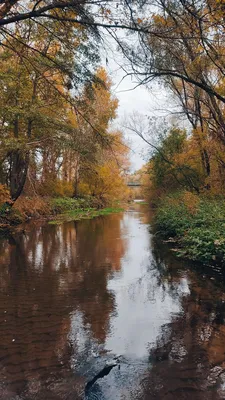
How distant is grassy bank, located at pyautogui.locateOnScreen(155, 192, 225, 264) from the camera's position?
8.02 meters

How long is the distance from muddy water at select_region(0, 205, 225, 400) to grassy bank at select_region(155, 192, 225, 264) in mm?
532

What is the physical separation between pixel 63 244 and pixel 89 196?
69.1ft

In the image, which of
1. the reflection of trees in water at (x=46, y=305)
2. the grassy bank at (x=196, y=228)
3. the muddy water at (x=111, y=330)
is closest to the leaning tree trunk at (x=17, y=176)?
the reflection of trees in water at (x=46, y=305)

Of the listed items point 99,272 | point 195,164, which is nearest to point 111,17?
point 99,272

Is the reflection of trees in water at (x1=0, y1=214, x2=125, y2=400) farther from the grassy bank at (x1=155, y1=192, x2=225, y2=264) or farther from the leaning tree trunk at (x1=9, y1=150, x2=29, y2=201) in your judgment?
the leaning tree trunk at (x1=9, y1=150, x2=29, y2=201)

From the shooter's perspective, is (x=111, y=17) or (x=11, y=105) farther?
(x=11, y=105)

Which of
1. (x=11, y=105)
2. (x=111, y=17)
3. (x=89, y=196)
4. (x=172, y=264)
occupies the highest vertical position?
(x=11, y=105)

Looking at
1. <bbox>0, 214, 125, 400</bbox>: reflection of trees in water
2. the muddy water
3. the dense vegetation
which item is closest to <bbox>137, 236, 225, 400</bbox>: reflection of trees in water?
the muddy water

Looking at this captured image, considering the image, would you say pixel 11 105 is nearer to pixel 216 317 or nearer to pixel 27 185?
pixel 27 185

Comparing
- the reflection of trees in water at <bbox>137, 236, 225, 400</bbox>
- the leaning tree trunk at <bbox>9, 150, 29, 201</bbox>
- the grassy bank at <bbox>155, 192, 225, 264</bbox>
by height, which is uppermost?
the leaning tree trunk at <bbox>9, 150, 29, 201</bbox>

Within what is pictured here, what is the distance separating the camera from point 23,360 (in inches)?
145

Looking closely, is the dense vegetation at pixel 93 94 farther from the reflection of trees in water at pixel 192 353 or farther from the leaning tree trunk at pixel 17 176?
the reflection of trees in water at pixel 192 353

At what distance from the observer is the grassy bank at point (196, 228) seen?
802 cm

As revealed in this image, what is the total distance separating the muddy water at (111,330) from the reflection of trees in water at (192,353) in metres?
0.01
